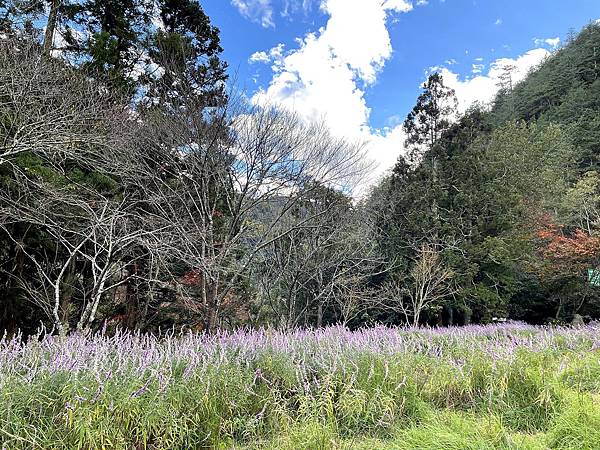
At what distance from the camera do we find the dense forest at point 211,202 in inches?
232

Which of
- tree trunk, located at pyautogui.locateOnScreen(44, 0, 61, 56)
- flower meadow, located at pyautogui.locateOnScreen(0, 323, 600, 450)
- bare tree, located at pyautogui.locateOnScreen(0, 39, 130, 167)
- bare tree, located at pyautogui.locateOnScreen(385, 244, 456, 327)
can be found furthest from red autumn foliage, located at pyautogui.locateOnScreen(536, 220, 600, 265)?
tree trunk, located at pyautogui.locateOnScreen(44, 0, 61, 56)

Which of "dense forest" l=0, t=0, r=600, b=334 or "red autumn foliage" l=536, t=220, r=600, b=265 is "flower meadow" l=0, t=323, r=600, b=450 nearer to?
"dense forest" l=0, t=0, r=600, b=334

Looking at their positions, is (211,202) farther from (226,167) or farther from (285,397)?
(285,397)

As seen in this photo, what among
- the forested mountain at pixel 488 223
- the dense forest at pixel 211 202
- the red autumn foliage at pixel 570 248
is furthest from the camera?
the forested mountain at pixel 488 223

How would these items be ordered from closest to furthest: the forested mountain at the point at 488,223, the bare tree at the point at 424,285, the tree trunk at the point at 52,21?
1. the tree trunk at the point at 52,21
2. the bare tree at the point at 424,285
3. the forested mountain at the point at 488,223

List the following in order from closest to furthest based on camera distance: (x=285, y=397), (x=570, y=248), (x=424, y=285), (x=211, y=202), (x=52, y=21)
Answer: (x=285, y=397) → (x=52, y=21) → (x=211, y=202) → (x=424, y=285) → (x=570, y=248)

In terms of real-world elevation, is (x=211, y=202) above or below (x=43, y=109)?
below

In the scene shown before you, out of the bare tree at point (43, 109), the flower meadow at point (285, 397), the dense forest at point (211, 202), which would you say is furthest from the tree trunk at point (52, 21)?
the flower meadow at point (285, 397)

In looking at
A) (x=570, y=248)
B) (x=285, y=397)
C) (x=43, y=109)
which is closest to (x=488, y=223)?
(x=570, y=248)

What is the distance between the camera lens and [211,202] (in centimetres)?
907

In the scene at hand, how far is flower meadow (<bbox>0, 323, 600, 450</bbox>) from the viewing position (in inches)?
81.0

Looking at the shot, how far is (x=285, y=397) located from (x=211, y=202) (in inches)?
264

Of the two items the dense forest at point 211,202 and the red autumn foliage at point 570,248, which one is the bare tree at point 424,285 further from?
the red autumn foliage at point 570,248

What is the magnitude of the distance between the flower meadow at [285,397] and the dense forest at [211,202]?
70.3 inches
